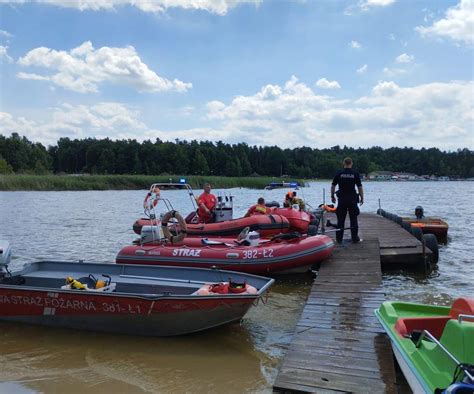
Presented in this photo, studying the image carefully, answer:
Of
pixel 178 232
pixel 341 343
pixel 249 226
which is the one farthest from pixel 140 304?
pixel 249 226

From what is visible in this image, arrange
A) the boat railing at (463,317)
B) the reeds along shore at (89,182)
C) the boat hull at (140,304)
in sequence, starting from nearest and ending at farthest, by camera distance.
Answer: the boat railing at (463,317)
the boat hull at (140,304)
the reeds along shore at (89,182)

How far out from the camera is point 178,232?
967cm

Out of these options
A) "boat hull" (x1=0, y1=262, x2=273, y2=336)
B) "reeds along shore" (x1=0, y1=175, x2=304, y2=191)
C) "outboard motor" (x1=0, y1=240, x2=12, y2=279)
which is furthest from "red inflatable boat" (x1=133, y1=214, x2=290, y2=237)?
"reeds along shore" (x1=0, y1=175, x2=304, y2=191)

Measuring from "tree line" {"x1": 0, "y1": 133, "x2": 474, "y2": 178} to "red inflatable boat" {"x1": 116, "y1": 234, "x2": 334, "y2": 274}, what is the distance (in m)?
67.7

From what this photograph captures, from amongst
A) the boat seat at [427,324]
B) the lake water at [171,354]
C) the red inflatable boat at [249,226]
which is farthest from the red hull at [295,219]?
the boat seat at [427,324]

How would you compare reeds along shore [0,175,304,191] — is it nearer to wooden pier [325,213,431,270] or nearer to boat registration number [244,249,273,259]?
wooden pier [325,213,431,270]

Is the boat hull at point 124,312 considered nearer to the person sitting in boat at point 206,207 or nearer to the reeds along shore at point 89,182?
the person sitting in boat at point 206,207

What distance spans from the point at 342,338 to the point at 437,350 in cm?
163

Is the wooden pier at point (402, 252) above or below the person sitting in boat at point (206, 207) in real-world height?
below

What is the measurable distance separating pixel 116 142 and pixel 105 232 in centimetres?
8084

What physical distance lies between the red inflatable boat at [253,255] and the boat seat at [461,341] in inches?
196

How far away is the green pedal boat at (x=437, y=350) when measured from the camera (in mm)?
3062

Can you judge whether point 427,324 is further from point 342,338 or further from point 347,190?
point 347,190

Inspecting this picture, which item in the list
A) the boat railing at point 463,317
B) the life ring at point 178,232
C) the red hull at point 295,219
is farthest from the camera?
the red hull at point 295,219
